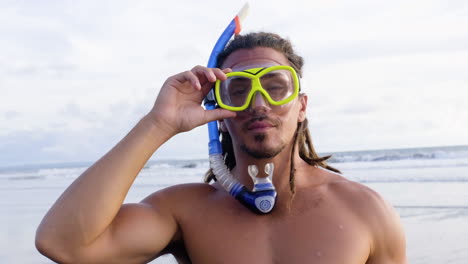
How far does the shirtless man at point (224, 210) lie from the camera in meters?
2.33

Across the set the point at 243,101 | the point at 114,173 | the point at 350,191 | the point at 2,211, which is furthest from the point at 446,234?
the point at 2,211

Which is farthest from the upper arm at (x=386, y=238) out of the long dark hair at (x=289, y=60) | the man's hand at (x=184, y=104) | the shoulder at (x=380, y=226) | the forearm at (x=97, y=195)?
the forearm at (x=97, y=195)

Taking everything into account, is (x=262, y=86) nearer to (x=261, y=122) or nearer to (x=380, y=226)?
(x=261, y=122)

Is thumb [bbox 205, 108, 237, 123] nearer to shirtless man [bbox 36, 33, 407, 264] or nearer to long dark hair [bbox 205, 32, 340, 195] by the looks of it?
shirtless man [bbox 36, 33, 407, 264]

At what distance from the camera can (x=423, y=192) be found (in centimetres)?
952

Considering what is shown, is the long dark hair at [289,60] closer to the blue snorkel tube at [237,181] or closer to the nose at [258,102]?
the blue snorkel tube at [237,181]

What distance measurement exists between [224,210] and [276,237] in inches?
12.2

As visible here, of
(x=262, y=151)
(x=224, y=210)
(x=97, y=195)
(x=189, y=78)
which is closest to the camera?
(x=97, y=195)

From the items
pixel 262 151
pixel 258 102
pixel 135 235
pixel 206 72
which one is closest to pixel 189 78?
pixel 206 72

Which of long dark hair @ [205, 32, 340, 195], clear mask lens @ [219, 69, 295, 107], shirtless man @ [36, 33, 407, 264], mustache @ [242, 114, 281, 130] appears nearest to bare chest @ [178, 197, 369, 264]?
shirtless man @ [36, 33, 407, 264]

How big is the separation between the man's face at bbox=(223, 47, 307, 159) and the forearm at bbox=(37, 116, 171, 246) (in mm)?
433

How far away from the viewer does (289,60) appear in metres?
2.88

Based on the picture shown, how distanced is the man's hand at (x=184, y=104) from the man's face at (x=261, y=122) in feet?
0.30

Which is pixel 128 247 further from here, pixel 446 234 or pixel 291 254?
pixel 446 234
